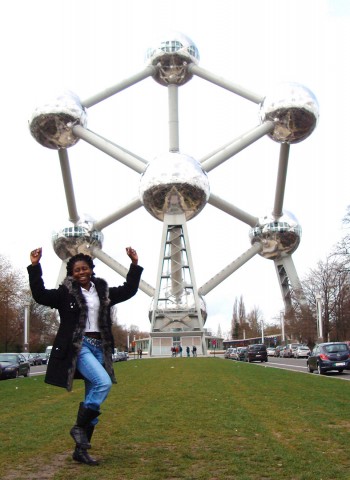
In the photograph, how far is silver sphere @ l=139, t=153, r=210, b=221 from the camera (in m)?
32.8

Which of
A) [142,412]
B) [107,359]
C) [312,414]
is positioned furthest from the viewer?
[142,412]

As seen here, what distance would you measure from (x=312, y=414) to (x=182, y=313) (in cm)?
3391

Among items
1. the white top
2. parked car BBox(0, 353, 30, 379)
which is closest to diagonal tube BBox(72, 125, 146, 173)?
parked car BBox(0, 353, 30, 379)

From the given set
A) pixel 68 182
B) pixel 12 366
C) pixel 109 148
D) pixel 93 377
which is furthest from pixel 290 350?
pixel 93 377

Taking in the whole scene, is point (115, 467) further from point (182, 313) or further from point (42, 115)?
point (182, 313)

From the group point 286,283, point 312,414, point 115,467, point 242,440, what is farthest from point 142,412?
point 286,283

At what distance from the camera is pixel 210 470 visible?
449 cm

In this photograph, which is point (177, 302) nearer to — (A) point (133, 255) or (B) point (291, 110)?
(B) point (291, 110)

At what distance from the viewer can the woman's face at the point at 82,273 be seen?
5.08m

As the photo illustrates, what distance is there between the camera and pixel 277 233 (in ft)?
136

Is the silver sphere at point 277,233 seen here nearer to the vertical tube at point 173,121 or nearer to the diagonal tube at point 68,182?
the vertical tube at point 173,121

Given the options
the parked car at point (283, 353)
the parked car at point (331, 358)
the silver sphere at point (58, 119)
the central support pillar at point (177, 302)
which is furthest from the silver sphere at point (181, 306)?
the parked car at point (331, 358)

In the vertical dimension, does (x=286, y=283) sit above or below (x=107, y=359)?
above

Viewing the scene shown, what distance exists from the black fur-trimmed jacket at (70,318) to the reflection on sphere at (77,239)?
3543cm
